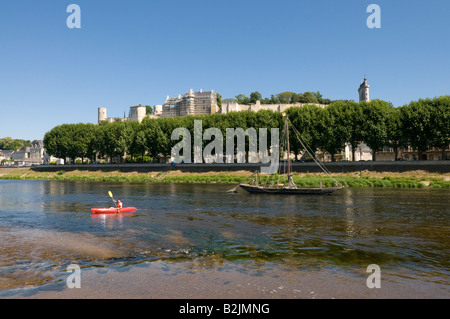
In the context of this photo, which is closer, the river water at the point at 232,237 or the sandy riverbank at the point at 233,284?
the sandy riverbank at the point at 233,284

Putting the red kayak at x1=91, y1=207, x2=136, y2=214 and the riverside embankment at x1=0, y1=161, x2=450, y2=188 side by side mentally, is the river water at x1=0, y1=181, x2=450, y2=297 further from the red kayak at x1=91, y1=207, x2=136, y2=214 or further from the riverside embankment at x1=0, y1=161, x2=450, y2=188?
the riverside embankment at x1=0, y1=161, x2=450, y2=188

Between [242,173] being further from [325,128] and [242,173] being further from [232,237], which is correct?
[232,237]

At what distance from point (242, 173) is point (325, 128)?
23080mm

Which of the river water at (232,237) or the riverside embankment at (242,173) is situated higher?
the riverside embankment at (242,173)

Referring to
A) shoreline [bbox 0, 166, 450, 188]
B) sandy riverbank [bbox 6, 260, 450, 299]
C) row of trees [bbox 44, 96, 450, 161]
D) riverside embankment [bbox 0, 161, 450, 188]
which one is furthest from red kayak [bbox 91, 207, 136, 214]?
row of trees [bbox 44, 96, 450, 161]

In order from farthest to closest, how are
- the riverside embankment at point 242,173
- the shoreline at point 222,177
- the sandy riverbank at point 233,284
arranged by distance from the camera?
the riverside embankment at point 242,173, the shoreline at point 222,177, the sandy riverbank at point 233,284

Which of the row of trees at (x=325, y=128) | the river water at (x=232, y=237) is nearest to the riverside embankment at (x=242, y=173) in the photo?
the row of trees at (x=325, y=128)

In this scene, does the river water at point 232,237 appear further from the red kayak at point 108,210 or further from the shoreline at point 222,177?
the shoreline at point 222,177

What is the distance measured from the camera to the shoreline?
219ft

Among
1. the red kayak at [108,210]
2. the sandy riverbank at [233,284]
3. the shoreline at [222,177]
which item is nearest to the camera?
the sandy riverbank at [233,284]

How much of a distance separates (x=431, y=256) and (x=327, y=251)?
5.35m

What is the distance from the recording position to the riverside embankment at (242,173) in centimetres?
6825
